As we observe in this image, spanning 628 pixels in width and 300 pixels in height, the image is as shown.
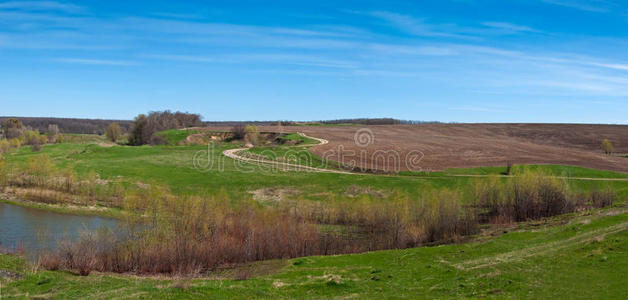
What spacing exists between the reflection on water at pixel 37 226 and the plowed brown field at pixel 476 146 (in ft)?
143

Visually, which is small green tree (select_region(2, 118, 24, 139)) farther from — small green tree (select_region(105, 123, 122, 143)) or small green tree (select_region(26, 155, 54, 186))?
small green tree (select_region(26, 155, 54, 186))

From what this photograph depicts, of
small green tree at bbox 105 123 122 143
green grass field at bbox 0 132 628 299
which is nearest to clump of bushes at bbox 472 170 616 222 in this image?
green grass field at bbox 0 132 628 299

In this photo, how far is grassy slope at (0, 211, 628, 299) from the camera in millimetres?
19688

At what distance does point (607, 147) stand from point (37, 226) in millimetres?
107248

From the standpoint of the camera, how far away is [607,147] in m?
95.3

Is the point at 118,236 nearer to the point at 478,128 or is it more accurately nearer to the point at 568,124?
the point at 478,128

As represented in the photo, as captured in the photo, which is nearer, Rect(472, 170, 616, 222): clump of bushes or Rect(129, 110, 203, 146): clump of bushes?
Rect(472, 170, 616, 222): clump of bushes

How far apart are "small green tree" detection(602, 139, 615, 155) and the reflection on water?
9957cm

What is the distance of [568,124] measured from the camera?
123 m

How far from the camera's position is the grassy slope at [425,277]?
1969 centimetres

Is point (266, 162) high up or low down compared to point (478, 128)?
down

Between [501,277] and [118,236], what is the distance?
3071cm

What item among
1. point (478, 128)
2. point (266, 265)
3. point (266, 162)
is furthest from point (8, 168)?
point (478, 128)

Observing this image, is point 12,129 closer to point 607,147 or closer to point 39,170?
point 39,170
